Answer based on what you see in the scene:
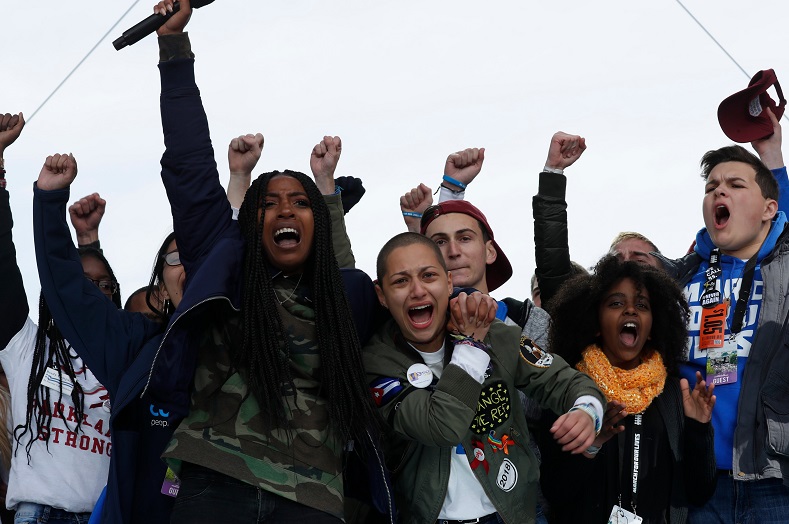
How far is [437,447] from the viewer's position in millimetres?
3506

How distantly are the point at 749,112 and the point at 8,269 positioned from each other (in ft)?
11.3

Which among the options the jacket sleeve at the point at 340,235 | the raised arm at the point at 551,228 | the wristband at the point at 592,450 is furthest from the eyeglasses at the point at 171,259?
the wristband at the point at 592,450

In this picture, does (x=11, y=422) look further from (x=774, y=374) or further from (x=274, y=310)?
(x=774, y=374)

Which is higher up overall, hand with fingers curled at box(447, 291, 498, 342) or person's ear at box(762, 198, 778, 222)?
person's ear at box(762, 198, 778, 222)

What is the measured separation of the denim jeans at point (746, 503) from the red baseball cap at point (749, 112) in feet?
5.78

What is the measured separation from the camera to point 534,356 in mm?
3682

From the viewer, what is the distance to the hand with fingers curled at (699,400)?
12.8 ft

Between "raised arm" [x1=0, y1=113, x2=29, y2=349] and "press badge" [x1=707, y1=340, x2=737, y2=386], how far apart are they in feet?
9.18

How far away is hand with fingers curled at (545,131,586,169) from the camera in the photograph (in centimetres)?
478

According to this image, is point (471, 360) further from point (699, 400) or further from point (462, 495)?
point (699, 400)

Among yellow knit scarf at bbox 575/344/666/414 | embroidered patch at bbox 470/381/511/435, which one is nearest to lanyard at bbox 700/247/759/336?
yellow knit scarf at bbox 575/344/666/414

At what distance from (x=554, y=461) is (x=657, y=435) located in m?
0.44

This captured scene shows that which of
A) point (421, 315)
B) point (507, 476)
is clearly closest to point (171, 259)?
point (421, 315)

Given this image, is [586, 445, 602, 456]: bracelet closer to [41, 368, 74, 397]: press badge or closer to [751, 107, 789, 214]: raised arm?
[751, 107, 789, 214]: raised arm
